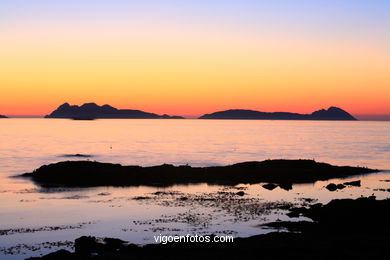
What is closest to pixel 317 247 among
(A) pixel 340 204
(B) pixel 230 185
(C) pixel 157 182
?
(A) pixel 340 204

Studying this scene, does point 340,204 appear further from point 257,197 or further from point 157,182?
point 157,182

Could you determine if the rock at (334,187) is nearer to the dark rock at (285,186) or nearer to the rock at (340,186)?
the rock at (340,186)

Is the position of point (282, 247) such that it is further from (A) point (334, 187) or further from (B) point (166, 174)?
(B) point (166, 174)

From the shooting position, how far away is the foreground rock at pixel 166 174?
64.6 meters

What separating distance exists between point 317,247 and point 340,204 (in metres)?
15.3

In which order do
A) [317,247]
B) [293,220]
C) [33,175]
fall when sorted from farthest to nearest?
[33,175], [293,220], [317,247]

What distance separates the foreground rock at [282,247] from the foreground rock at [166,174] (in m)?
31.0

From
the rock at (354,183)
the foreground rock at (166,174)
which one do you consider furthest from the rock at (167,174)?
the rock at (354,183)

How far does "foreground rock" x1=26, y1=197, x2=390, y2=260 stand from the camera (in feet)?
81.4

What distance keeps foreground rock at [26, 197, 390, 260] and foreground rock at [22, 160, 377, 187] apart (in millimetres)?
31028

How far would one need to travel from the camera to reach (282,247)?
26453 millimetres

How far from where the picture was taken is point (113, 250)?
28.4 meters

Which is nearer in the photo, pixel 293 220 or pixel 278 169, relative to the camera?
pixel 293 220

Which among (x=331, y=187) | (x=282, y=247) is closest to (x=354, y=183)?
(x=331, y=187)
